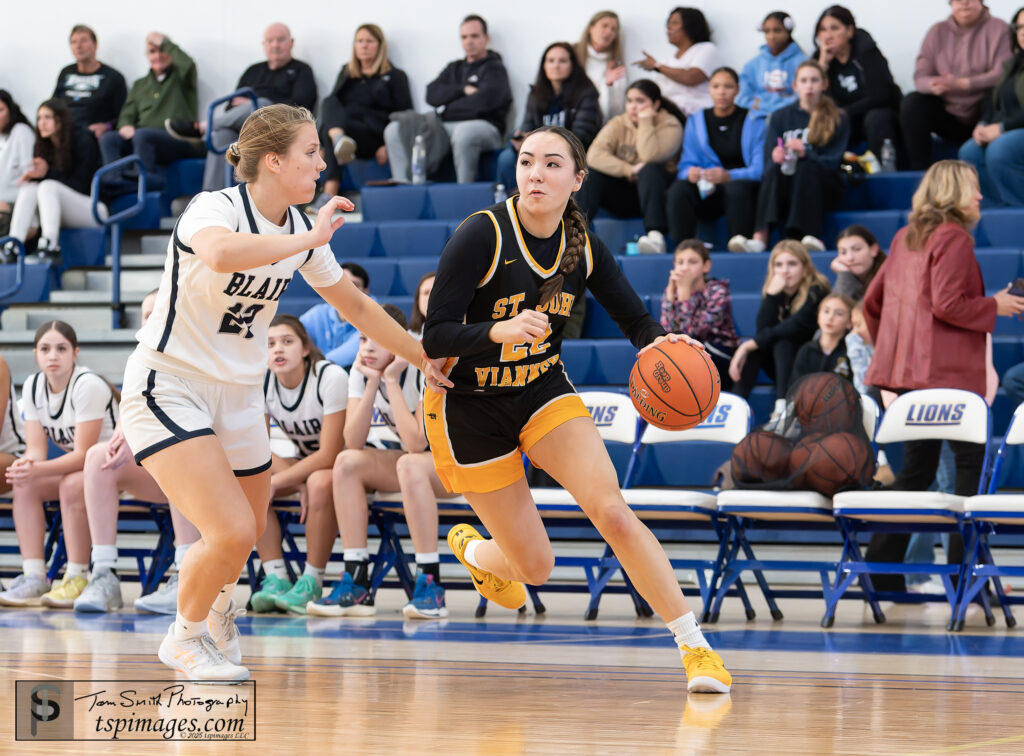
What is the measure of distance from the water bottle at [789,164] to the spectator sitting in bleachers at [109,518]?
170 inches

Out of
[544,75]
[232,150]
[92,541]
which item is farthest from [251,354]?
[544,75]

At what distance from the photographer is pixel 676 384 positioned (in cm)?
385

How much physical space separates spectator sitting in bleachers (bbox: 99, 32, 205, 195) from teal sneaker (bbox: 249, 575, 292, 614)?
5611 mm

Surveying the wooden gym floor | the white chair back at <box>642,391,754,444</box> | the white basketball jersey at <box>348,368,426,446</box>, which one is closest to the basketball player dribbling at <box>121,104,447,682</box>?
the wooden gym floor

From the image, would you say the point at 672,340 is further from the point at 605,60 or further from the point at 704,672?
the point at 605,60

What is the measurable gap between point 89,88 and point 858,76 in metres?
6.62

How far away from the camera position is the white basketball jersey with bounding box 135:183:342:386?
369cm

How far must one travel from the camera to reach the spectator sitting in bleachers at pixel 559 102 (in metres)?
9.98

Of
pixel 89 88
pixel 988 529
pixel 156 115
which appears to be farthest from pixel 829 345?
pixel 89 88

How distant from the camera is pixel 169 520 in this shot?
22.8 ft

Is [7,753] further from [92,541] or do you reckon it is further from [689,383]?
[92,541]

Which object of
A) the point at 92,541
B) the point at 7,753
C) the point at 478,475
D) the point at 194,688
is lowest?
the point at 92,541

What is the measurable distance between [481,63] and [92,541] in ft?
18.7

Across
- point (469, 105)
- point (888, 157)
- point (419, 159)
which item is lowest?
point (419, 159)
